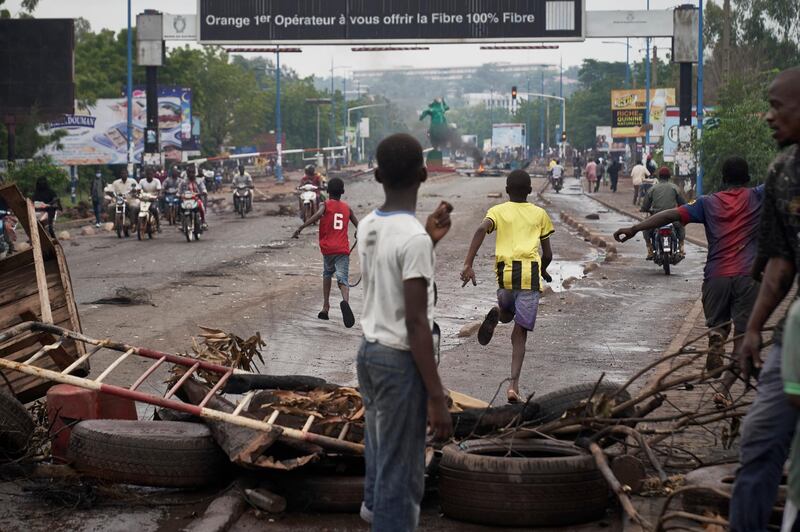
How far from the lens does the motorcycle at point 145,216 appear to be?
97.6 feet

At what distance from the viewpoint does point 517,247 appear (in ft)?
31.0

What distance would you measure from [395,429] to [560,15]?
3419cm

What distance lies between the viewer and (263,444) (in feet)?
21.3

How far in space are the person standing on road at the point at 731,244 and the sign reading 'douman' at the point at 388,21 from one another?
29.1 m

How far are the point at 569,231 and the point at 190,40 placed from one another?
542 inches

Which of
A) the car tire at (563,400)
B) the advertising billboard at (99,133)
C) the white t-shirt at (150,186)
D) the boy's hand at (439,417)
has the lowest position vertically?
the car tire at (563,400)

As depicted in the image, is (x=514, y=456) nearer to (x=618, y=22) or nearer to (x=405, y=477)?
(x=405, y=477)

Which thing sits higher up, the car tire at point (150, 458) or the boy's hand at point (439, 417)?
the boy's hand at point (439, 417)

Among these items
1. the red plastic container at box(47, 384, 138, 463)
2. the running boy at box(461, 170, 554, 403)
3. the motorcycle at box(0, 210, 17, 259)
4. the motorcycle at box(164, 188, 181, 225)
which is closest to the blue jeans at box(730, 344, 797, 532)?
the red plastic container at box(47, 384, 138, 463)

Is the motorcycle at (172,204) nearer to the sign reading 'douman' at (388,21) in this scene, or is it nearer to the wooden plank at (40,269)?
the sign reading 'douman' at (388,21)

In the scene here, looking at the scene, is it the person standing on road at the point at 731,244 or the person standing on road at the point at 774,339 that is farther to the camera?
the person standing on road at the point at 731,244

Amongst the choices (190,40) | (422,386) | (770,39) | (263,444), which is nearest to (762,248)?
(422,386)

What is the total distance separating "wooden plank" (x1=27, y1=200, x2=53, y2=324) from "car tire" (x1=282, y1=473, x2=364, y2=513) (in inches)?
84.4

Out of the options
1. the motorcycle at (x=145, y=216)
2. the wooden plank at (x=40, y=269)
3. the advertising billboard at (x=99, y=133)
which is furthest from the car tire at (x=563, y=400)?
the advertising billboard at (x=99, y=133)
